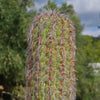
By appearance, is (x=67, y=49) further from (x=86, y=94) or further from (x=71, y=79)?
(x=86, y=94)

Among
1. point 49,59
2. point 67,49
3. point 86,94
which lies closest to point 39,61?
point 49,59

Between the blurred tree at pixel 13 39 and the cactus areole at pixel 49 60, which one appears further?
the blurred tree at pixel 13 39

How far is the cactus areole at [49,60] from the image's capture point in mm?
2125

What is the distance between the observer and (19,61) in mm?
6289

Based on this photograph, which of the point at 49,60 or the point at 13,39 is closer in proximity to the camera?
the point at 49,60

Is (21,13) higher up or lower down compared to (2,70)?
higher up

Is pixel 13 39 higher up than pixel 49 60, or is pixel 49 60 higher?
Answer: pixel 13 39

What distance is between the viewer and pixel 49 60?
2119 millimetres

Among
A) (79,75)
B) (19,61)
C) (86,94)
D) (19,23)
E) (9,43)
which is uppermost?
(19,23)

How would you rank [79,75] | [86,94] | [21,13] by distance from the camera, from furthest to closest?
[86,94]
[79,75]
[21,13]

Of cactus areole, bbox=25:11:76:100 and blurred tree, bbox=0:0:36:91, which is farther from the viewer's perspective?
blurred tree, bbox=0:0:36:91

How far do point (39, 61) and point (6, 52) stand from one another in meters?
4.68

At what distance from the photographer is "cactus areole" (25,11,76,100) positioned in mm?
2125

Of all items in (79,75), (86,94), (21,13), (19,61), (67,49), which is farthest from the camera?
(86,94)
